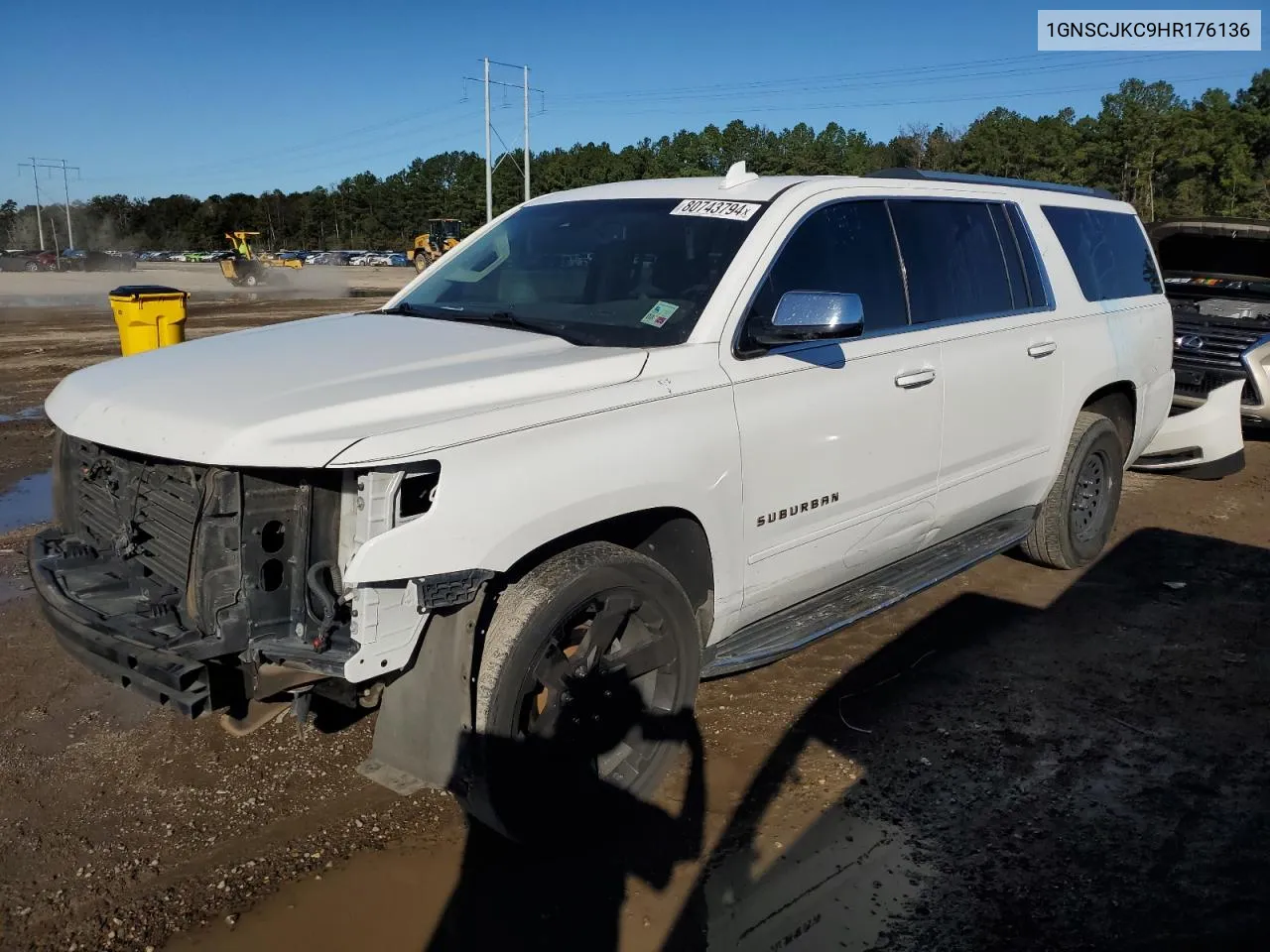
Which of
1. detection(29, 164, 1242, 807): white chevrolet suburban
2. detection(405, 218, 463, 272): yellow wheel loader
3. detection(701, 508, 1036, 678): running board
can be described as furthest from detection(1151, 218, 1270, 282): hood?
detection(405, 218, 463, 272): yellow wheel loader

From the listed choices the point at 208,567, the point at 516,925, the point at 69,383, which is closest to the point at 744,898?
the point at 516,925

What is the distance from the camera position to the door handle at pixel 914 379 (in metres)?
4.04

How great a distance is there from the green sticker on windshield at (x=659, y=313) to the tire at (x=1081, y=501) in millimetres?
2792

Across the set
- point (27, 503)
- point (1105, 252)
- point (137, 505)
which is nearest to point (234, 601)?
point (137, 505)

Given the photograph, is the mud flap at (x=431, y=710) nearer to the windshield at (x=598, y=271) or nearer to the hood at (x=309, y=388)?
the hood at (x=309, y=388)

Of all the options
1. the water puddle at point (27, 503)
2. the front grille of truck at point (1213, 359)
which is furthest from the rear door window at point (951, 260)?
the water puddle at point (27, 503)

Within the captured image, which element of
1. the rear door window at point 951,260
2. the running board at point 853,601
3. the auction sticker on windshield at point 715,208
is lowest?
the running board at point 853,601

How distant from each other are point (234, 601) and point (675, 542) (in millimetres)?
1382

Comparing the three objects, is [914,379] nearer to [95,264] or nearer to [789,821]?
[789,821]

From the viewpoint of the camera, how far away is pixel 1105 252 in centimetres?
577

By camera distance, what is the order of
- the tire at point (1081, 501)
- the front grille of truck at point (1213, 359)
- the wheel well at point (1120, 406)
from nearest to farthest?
the tire at point (1081, 501), the wheel well at point (1120, 406), the front grille of truck at point (1213, 359)

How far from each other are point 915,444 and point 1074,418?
1.68 m

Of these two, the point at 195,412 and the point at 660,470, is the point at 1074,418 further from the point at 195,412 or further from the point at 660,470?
the point at 195,412

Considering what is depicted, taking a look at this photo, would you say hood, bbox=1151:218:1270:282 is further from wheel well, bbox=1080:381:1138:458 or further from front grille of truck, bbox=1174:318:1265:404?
wheel well, bbox=1080:381:1138:458
